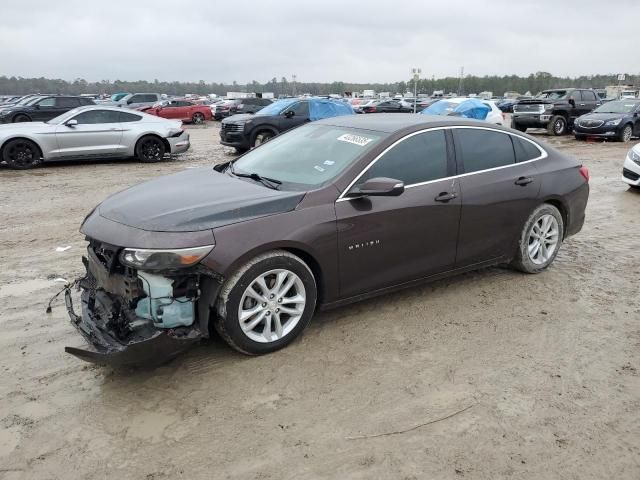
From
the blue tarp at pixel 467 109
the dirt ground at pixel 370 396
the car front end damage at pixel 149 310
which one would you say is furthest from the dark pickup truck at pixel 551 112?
the car front end damage at pixel 149 310

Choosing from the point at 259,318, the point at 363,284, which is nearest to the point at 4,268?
the point at 259,318

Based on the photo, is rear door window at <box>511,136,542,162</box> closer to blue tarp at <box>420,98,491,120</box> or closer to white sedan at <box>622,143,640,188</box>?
white sedan at <box>622,143,640,188</box>

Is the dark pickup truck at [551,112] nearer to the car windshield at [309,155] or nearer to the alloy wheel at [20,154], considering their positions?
the alloy wheel at [20,154]

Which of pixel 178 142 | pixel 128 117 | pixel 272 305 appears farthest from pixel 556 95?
pixel 272 305

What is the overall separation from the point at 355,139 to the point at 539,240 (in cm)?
220

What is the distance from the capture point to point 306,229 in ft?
12.0

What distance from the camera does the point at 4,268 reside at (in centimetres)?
546

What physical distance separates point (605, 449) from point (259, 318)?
2.13 m

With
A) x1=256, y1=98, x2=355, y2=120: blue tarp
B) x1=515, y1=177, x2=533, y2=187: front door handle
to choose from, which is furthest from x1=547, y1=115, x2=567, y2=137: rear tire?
x1=515, y1=177, x2=533, y2=187: front door handle

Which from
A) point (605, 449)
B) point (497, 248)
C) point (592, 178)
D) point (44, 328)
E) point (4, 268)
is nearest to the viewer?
point (605, 449)

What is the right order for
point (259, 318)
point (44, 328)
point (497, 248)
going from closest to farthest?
point (259, 318)
point (44, 328)
point (497, 248)

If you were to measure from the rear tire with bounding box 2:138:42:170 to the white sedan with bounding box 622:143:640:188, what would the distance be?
39.9ft

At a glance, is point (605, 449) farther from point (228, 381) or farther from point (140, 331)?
point (140, 331)

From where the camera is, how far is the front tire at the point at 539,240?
5.08m
